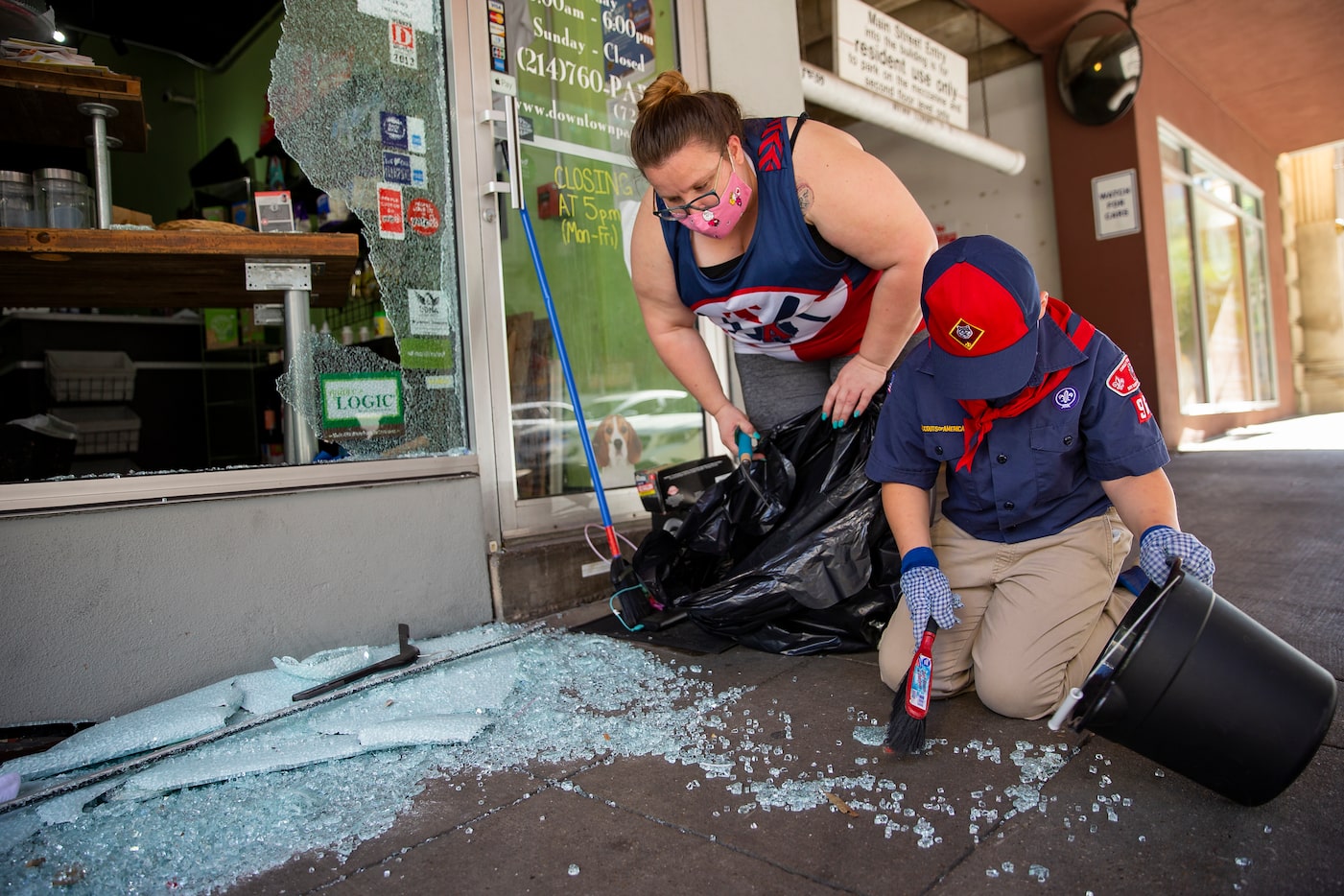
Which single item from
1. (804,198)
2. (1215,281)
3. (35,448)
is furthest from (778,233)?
(1215,281)

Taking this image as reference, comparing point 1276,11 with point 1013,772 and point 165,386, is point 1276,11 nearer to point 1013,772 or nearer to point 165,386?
point 1013,772

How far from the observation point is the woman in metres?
1.84

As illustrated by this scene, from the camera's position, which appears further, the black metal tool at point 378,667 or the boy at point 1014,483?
the black metal tool at point 378,667

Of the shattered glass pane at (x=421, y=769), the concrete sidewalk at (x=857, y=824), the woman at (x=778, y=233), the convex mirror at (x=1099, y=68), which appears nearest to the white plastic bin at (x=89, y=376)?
the shattered glass pane at (x=421, y=769)

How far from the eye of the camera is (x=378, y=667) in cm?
207

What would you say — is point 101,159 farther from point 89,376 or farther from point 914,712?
point 89,376

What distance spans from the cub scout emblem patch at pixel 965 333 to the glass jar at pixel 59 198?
2243 millimetres

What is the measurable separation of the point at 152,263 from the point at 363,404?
0.65 m

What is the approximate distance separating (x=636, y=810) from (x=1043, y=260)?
664 centimetres

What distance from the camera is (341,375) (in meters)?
2.47

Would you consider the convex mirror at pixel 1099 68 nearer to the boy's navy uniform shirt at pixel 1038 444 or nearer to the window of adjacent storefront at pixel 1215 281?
the window of adjacent storefront at pixel 1215 281

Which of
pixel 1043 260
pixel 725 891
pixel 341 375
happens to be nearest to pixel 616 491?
pixel 341 375

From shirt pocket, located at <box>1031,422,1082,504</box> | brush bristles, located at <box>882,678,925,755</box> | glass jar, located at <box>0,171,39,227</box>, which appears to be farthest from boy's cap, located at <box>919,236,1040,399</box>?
glass jar, located at <box>0,171,39,227</box>

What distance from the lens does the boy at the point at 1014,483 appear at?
151 centimetres
